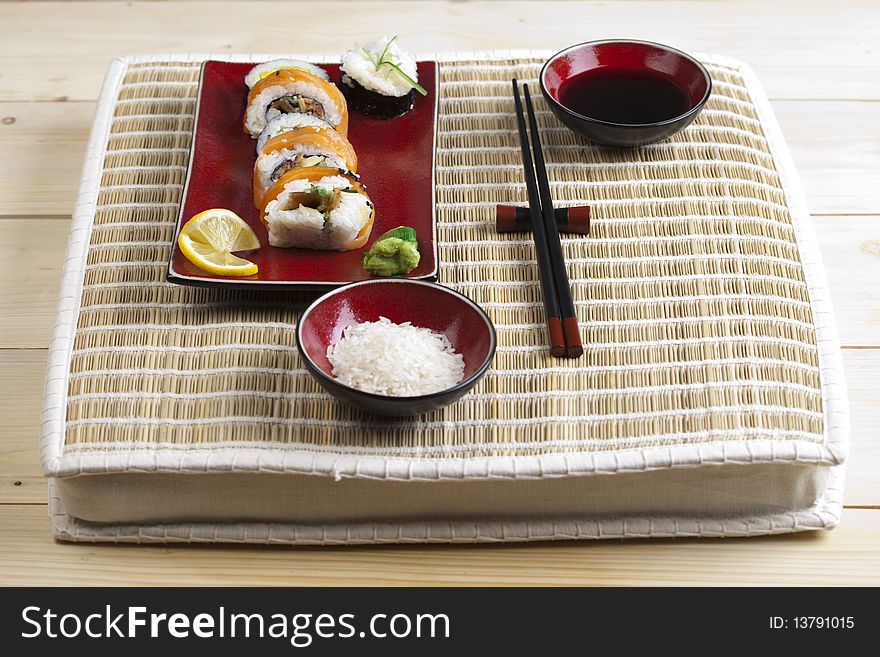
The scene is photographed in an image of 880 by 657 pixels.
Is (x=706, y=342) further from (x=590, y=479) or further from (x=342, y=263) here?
(x=342, y=263)

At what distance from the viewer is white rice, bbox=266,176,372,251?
141cm

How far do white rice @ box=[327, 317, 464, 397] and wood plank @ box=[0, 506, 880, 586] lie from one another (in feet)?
0.71

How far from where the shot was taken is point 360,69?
66.2 inches

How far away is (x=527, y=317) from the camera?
1.39 metres

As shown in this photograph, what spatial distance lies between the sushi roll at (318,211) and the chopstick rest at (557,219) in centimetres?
19

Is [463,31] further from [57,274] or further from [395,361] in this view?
[395,361]

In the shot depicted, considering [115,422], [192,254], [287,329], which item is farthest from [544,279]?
[115,422]

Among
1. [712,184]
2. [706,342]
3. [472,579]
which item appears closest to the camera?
[472,579]

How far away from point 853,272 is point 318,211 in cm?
88

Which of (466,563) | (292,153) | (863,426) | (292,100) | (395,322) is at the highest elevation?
(292,100)

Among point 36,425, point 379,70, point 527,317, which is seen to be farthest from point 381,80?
point 36,425

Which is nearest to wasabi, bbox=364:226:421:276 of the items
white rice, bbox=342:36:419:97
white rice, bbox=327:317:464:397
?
white rice, bbox=327:317:464:397

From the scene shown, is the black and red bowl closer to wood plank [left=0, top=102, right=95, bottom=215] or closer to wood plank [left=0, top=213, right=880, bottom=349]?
wood plank [left=0, top=213, right=880, bottom=349]

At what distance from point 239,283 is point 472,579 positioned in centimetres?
49
